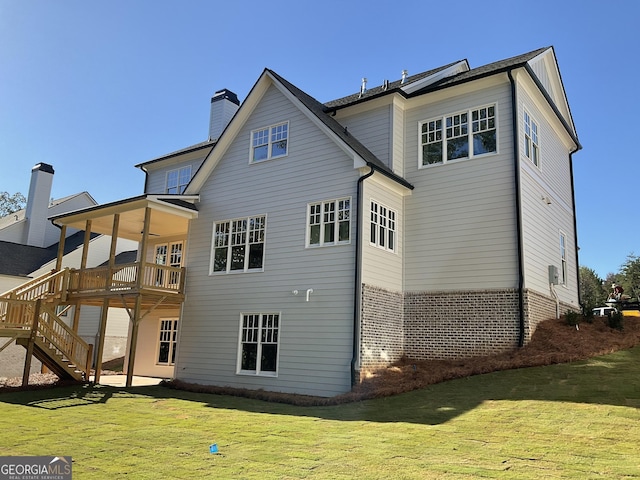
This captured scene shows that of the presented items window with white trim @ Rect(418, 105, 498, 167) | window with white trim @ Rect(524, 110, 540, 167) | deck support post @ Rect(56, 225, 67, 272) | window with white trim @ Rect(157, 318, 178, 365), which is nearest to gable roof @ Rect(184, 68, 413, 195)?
window with white trim @ Rect(418, 105, 498, 167)

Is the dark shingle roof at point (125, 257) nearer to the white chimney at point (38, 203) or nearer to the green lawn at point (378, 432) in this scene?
the white chimney at point (38, 203)

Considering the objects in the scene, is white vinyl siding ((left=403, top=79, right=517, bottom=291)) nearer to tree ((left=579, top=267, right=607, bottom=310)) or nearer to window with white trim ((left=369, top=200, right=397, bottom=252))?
→ window with white trim ((left=369, top=200, right=397, bottom=252))

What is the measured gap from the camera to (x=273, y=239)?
16.4 meters

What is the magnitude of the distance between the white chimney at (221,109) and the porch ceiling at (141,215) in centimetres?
592

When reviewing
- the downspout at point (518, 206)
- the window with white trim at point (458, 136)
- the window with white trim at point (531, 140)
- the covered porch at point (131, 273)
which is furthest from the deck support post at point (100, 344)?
the window with white trim at point (531, 140)

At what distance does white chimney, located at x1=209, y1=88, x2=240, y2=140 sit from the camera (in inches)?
963

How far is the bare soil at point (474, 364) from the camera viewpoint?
12664 millimetres

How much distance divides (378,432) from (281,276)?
26.3 feet

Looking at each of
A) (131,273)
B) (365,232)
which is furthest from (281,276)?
(131,273)

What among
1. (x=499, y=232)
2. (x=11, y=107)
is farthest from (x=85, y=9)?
(x=499, y=232)

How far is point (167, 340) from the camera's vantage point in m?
21.4

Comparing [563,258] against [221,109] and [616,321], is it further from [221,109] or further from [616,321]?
[221,109]

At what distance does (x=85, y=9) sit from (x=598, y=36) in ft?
53.5

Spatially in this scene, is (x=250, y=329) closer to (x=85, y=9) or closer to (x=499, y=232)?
(x=499, y=232)
